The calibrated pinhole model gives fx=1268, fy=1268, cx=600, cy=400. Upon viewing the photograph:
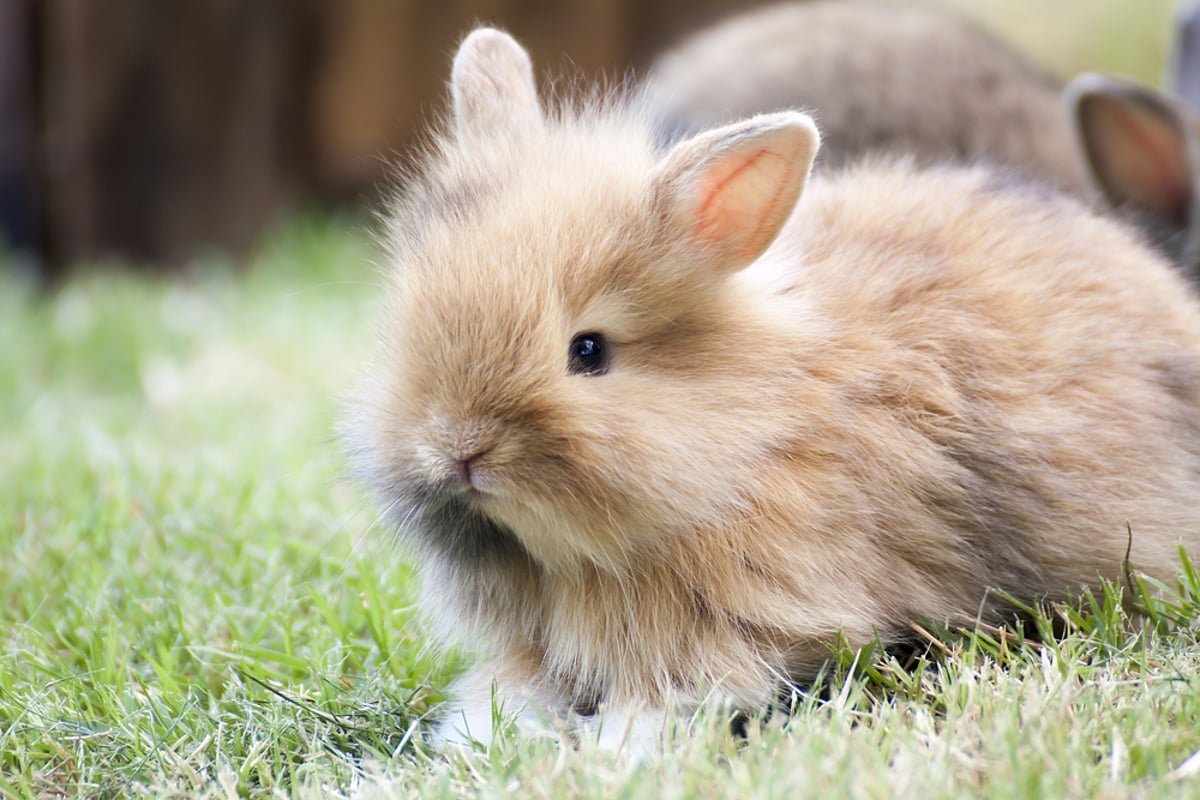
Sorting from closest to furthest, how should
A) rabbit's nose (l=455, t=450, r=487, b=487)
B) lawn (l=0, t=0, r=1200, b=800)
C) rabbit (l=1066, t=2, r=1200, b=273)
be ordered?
1. lawn (l=0, t=0, r=1200, b=800)
2. rabbit's nose (l=455, t=450, r=487, b=487)
3. rabbit (l=1066, t=2, r=1200, b=273)

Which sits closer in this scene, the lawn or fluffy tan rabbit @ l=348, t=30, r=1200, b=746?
the lawn

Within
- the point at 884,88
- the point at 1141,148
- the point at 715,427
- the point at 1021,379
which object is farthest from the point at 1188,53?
the point at 715,427

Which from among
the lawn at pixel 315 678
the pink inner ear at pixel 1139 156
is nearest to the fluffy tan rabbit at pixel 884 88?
the pink inner ear at pixel 1139 156

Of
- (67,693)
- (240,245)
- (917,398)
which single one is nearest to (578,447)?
(917,398)

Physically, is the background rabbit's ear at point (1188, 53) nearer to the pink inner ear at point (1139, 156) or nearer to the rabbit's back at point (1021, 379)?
the pink inner ear at point (1139, 156)

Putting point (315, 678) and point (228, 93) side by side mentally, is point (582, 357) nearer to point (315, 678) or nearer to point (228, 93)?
point (315, 678)

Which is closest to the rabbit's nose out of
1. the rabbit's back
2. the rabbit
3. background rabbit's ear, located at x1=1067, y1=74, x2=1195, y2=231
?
the rabbit's back

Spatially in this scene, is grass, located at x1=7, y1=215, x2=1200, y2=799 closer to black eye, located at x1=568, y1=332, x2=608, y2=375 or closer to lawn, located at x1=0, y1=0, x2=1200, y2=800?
lawn, located at x1=0, y1=0, x2=1200, y2=800

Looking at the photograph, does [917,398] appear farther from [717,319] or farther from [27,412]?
[27,412]
